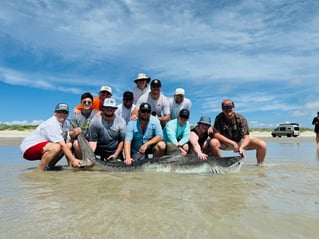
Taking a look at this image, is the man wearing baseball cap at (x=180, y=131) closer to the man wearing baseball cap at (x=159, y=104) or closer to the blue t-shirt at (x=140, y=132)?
the blue t-shirt at (x=140, y=132)

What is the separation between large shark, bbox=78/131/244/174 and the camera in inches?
264

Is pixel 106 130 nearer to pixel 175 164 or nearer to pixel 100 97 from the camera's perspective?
pixel 100 97

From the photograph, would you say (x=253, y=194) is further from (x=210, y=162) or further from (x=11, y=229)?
(x=11, y=229)

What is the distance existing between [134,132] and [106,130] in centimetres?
73

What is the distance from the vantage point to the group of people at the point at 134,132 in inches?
282

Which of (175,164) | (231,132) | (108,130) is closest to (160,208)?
(175,164)

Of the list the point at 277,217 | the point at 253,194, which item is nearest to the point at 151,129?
the point at 253,194

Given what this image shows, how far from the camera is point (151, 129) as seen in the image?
24.8ft

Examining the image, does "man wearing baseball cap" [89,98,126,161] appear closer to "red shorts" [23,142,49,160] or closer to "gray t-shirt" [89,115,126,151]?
"gray t-shirt" [89,115,126,151]

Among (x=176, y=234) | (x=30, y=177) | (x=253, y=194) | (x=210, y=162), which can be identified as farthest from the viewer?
(x=210, y=162)

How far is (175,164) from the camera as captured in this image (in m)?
6.77

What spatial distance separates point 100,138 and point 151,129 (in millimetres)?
1389

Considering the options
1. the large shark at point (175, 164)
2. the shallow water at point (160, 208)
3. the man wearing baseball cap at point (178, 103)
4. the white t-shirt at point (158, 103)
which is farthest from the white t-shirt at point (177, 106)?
the shallow water at point (160, 208)

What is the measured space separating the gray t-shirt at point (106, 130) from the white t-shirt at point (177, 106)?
5.98 feet
